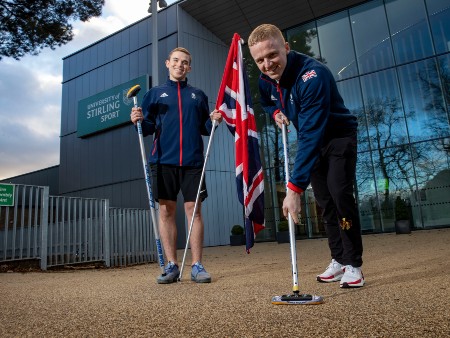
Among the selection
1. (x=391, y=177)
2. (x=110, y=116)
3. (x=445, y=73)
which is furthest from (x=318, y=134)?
(x=110, y=116)

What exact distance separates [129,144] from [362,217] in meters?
9.26

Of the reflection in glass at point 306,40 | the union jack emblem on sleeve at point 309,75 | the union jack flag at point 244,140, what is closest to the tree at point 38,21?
the reflection in glass at point 306,40

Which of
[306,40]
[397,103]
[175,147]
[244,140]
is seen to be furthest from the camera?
[306,40]

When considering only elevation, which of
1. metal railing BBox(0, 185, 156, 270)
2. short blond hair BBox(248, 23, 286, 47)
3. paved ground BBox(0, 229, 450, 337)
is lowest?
paved ground BBox(0, 229, 450, 337)

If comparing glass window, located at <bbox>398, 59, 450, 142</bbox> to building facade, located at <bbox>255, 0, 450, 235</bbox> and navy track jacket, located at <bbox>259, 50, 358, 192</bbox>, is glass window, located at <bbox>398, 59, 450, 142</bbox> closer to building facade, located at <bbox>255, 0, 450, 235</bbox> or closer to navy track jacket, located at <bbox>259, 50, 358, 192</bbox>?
building facade, located at <bbox>255, 0, 450, 235</bbox>

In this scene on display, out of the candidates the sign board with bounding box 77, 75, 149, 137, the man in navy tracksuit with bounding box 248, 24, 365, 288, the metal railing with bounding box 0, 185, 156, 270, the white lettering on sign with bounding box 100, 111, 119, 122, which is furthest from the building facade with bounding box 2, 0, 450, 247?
the man in navy tracksuit with bounding box 248, 24, 365, 288

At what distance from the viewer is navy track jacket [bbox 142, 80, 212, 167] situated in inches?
127

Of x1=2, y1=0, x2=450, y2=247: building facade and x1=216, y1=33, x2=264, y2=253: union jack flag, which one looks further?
x1=2, y1=0, x2=450, y2=247: building facade

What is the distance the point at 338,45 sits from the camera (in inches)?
518

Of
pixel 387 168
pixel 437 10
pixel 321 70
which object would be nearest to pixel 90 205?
pixel 321 70

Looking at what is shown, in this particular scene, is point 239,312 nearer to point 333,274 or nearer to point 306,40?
point 333,274

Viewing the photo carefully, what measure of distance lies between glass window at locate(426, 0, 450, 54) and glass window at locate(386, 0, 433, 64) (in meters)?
0.20

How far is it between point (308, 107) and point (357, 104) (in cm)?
1137

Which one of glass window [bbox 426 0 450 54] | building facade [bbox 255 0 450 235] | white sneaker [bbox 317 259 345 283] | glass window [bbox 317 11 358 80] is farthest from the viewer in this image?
glass window [bbox 317 11 358 80]
